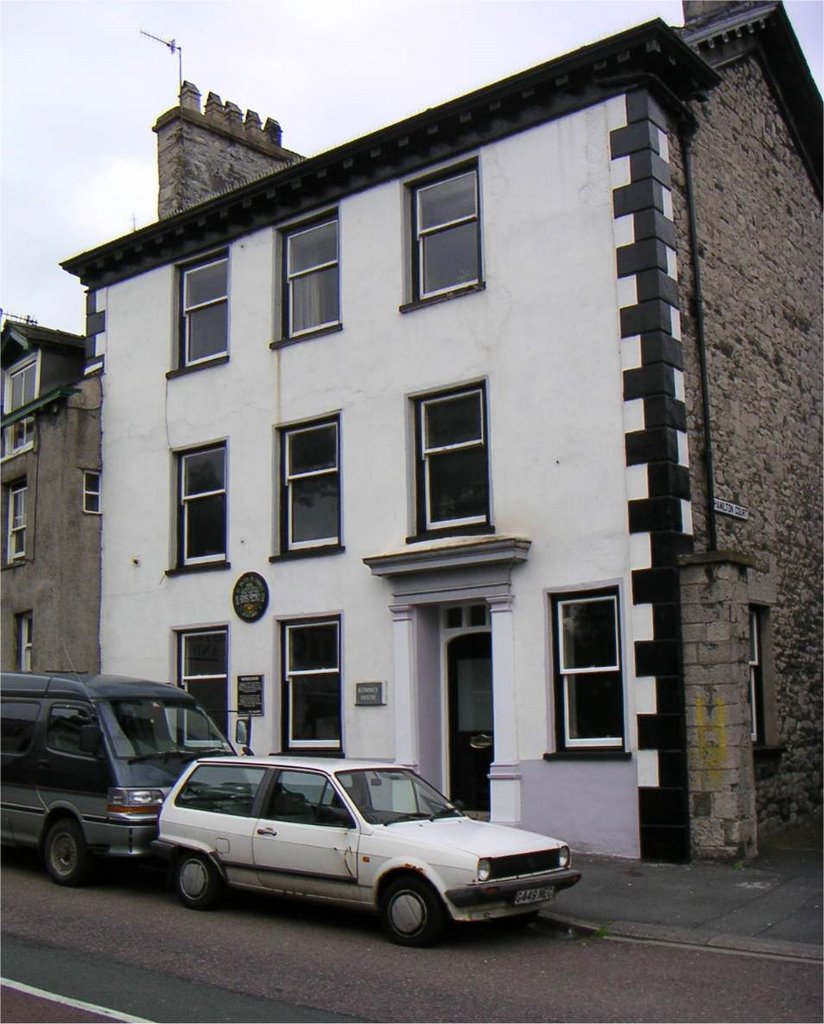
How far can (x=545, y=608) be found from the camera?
14469mm

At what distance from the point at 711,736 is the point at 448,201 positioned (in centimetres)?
805

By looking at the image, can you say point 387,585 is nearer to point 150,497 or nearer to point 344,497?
point 344,497

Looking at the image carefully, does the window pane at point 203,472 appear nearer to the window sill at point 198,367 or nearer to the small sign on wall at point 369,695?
the window sill at point 198,367

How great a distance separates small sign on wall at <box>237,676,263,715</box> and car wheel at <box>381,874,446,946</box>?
26.2 feet

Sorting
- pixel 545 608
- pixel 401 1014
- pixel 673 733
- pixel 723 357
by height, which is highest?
pixel 723 357

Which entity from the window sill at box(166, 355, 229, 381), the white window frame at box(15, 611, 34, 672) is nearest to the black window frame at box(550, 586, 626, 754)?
the window sill at box(166, 355, 229, 381)

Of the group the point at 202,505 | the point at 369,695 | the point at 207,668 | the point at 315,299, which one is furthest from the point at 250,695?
the point at 315,299

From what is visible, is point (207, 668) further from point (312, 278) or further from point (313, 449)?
point (312, 278)

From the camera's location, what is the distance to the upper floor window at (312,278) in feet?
58.1

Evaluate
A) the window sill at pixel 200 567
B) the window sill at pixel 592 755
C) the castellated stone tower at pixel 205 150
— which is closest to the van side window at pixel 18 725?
the window sill at pixel 200 567

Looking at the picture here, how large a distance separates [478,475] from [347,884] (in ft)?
22.7

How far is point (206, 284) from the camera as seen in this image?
1958cm

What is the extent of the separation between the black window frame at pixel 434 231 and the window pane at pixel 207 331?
152 inches

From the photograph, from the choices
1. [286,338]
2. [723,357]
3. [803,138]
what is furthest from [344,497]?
[803,138]
